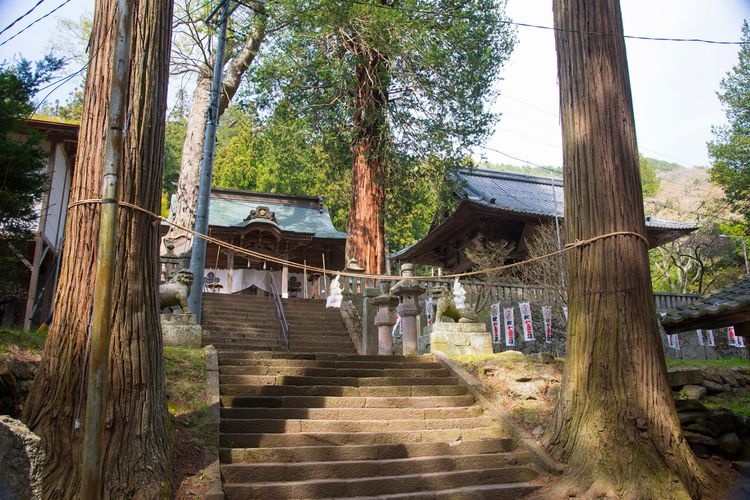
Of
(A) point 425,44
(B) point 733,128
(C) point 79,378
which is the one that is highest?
(B) point 733,128

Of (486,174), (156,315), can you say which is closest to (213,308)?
(156,315)

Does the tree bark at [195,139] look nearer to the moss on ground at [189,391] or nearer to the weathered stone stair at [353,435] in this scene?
the moss on ground at [189,391]

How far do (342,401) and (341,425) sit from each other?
1.76 ft

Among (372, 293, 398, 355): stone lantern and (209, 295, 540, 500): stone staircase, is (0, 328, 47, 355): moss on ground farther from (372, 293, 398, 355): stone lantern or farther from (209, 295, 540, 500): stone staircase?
(372, 293, 398, 355): stone lantern

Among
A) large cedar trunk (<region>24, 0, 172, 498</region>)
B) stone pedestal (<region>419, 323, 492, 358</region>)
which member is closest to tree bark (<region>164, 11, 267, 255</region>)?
stone pedestal (<region>419, 323, 492, 358</region>)

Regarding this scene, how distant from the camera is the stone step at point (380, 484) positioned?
4.94 meters

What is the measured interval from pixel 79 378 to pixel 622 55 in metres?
6.37

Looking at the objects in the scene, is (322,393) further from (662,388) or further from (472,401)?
(662,388)

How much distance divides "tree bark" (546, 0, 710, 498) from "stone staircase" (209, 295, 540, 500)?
2.67 ft

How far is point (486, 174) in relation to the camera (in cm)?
2439

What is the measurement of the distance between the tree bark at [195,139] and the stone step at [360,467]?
12896mm

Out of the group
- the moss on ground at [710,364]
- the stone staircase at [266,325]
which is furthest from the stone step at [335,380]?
the moss on ground at [710,364]

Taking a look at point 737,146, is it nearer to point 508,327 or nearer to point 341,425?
point 508,327

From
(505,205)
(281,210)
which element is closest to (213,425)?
(505,205)
